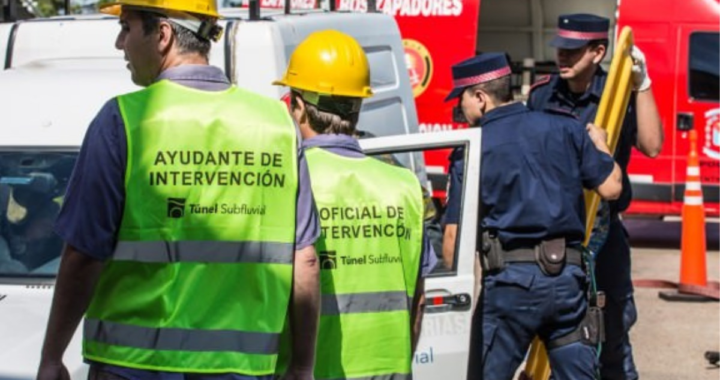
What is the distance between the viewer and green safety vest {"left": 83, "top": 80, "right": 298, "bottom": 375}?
3098 millimetres

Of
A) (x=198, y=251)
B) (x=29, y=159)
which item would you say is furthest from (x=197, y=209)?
(x=29, y=159)

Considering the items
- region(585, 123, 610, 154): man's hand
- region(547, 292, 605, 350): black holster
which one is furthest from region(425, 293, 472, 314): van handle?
region(585, 123, 610, 154): man's hand

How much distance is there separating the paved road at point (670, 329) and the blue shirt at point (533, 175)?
9.28 feet

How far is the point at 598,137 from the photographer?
5520 mm

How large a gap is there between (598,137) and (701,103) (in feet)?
27.7

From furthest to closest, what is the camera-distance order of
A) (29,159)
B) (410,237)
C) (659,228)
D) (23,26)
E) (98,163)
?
(659,228) → (23,26) → (29,159) → (410,237) → (98,163)

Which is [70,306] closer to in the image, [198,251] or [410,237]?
[198,251]

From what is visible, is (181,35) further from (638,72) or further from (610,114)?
(638,72)

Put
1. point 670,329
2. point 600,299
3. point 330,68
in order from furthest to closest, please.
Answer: point 670,329 → point 600,299 → point 330,68

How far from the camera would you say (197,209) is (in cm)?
312

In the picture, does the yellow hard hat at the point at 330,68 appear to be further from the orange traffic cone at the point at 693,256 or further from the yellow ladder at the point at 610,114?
the orange traffic cone at the point at 693,256

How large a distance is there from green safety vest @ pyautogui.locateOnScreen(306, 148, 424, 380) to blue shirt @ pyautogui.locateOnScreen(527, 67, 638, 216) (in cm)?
254

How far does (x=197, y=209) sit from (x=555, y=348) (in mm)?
2572

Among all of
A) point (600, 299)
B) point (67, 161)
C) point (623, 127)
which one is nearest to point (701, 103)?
point (623, 127)
